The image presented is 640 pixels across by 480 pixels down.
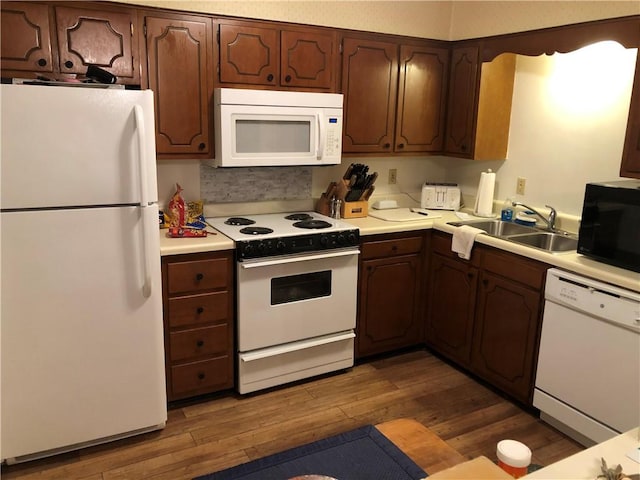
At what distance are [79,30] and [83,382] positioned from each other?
1669 mm

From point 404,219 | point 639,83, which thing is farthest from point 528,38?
point 404,219

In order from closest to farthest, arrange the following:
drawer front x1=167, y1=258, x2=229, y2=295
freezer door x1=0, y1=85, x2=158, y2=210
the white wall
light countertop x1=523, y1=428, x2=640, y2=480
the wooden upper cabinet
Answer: light countertop x1=523, y1=428, x2=640, y2=480 → freezer door x1=0, y1=85, x2=158, y2=210 → drawer front x1=167, y1=258, x2=229, y2=295 → the white wall → the wooden upper cabinet

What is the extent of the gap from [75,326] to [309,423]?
126 centimetres

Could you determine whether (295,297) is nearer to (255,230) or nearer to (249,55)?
(255,230)

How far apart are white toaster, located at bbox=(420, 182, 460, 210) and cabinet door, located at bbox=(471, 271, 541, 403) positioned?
2.83ft

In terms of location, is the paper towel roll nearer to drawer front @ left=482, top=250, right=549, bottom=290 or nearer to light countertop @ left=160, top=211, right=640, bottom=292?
light countertop @ left=160, top=211, right=640, bottom=292

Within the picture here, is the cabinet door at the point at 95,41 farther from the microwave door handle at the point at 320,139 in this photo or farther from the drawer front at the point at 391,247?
the drawer front at the point at 391,247

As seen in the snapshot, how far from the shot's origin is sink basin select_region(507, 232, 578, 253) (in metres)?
3.04

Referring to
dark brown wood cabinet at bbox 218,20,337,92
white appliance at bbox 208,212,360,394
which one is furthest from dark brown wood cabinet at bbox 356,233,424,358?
dark brown wood cabinet at bbox 218,20,337,92

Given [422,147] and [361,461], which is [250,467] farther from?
[422,147]

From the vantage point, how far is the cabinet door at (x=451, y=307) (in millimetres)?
3197

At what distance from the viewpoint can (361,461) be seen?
79.9 inches

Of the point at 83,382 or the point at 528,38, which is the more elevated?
the point at 528,38

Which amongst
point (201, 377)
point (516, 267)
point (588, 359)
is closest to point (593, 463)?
point (588, 359)
